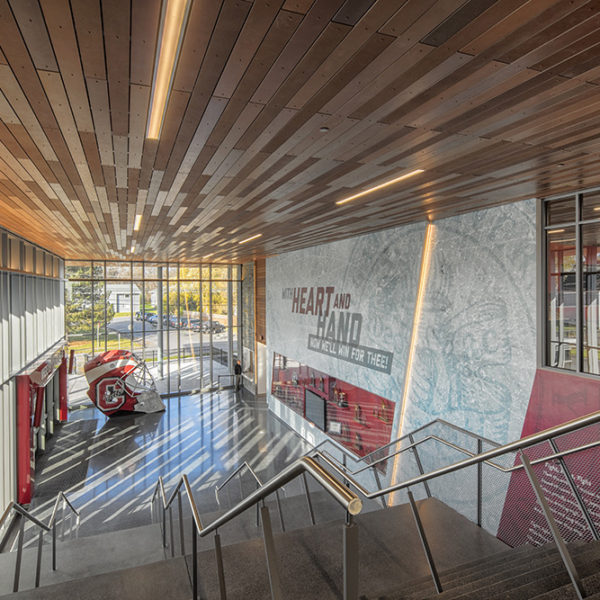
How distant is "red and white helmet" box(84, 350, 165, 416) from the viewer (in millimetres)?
15461

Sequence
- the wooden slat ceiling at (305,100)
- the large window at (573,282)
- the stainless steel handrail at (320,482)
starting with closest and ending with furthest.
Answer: the stainless steel handrail at (320,482) → the wooden slat ceiling at (305,100) → the large window at (573,282)

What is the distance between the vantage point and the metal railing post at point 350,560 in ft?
4.90

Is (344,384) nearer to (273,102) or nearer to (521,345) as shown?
(521,345)

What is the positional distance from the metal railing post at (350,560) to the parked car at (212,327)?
18.2 meters

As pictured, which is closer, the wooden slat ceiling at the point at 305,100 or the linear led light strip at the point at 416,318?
the wooden slat ceiling at the point at 305,100

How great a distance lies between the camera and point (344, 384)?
10852mm

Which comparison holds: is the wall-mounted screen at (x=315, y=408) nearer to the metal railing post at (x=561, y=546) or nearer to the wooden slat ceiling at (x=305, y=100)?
the wooden slat ceiling at (x=305, y=100)

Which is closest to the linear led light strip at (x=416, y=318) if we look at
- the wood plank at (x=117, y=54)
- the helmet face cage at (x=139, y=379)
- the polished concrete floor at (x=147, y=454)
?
Result: the polished concrete floor at (x=147, y=454)

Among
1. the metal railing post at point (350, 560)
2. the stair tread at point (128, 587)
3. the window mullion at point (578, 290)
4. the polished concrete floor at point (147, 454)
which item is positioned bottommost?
the polished concrete floor at point (147, 454)

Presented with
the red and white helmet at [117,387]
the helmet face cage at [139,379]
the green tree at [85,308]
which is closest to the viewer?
the red and white helmet at [117,387]

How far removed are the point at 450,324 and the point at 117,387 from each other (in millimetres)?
13185

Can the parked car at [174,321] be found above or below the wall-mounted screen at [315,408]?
above

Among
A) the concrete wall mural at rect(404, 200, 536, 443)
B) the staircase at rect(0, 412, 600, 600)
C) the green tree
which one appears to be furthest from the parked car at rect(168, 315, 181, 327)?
the staircase at rect(0, 412, 600, 600)

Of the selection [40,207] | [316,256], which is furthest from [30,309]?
[316,256]
